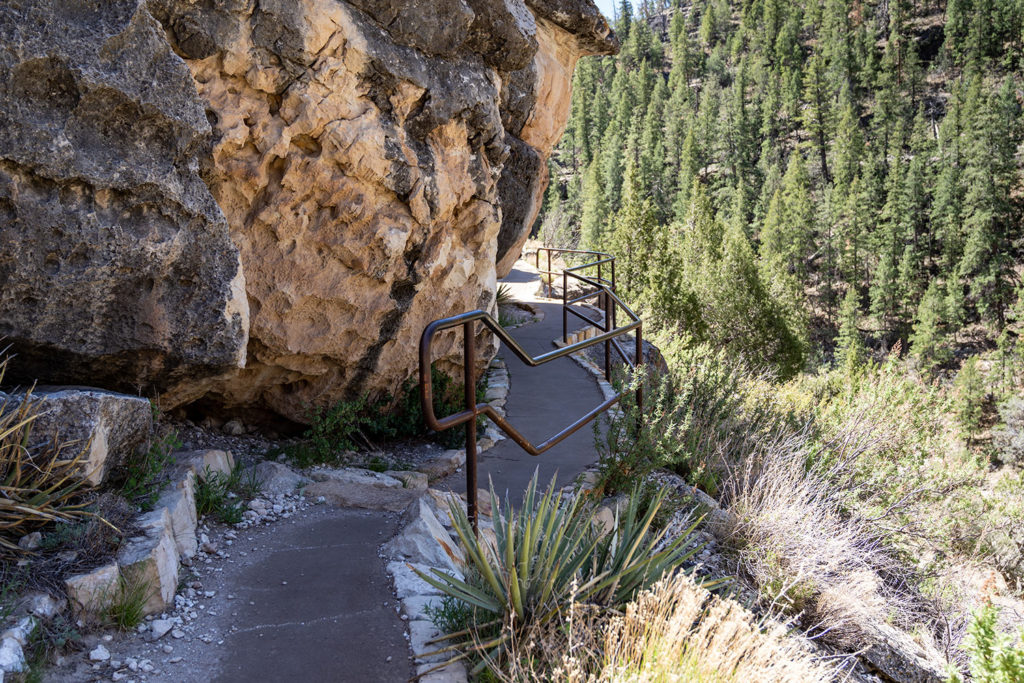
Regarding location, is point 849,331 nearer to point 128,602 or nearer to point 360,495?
point 360,495

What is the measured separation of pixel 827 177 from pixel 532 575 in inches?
3194

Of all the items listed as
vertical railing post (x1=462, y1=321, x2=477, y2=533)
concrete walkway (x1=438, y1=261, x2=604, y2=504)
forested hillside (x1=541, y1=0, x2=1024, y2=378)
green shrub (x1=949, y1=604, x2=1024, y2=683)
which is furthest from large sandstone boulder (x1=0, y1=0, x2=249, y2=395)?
forested hillside (x1=541, y1=0, x2=1024, y2=378)

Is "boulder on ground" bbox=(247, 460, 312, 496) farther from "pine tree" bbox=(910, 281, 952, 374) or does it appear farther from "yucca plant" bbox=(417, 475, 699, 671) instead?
"pine tree" bbox=(910, 281, 952, 374)

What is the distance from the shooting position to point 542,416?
7230 mm

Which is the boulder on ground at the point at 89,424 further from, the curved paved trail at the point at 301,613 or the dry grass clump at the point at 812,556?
the dry grass clump at the point at 812,556

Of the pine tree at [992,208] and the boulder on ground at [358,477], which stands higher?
the pine tree at [992,208]

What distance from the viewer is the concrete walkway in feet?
17.4

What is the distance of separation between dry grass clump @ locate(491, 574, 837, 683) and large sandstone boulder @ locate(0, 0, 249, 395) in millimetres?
2605

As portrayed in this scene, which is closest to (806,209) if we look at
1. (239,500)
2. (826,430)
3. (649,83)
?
(649,83)

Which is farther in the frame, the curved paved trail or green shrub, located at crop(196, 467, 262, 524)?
green shrub, located at crop(196, 467, 262, 524)

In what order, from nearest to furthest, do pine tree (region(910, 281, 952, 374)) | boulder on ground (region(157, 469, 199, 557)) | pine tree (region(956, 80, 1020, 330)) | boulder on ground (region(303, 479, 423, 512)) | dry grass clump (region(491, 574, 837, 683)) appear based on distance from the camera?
dry grass clump (region(491, 574, 837, 683))
boulder on ground (region(157, 469, 199, 557))
boulder on ground (region(303, 479, 423, 512))
pine tree (region(910, 281, 952, 374))
pine tree (region(956, 80, 1020, 330))

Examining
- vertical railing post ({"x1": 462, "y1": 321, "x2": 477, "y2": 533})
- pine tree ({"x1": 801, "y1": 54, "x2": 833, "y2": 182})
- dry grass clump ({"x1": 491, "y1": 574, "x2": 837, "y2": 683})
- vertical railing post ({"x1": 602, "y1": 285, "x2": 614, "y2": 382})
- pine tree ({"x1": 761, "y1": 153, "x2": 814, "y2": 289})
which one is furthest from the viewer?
pine tree ({"x1": 801, "y1": 54, "x2": 833, "y2": 182})

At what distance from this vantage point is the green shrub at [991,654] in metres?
2.64

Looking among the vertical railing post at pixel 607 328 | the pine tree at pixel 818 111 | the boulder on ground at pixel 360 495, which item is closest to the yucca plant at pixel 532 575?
the boulder on ground at pixel 360 495
